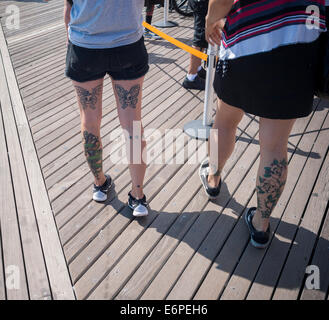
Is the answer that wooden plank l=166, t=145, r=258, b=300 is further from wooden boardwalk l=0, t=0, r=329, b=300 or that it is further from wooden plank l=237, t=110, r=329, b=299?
wooden plank l=237, t=110, r=329, b=299

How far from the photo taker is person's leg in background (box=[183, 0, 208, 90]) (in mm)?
3189

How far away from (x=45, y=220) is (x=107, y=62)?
3.73 ft

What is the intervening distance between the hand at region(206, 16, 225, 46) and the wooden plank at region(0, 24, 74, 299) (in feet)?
4.92

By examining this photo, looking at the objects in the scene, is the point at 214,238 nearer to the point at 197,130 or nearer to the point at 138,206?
the point at 138,206

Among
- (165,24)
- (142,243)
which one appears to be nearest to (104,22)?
(142,243)

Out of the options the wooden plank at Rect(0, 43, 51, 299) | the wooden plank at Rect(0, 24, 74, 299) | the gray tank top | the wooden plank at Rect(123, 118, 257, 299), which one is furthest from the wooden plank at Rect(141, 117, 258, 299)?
the gray tank top

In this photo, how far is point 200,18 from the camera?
3250 millimetres

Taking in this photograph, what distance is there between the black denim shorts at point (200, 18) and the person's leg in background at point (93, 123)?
6.03ft

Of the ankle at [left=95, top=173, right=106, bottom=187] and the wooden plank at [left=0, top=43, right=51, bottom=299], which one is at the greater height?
the ankle at [left=95, top=173, right=106, bottom=187]

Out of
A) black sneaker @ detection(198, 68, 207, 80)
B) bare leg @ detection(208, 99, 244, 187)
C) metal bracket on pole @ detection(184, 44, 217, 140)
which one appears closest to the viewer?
bare leg @ detection(208, 99, 244, 187)

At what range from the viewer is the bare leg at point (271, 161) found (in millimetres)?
1558

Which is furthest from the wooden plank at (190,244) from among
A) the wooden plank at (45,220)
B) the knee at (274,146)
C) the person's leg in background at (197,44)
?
the person's leg in background at (197,44)

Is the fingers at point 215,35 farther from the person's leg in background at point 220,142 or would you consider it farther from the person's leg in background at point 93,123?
the person's leg in background at point 93,123
